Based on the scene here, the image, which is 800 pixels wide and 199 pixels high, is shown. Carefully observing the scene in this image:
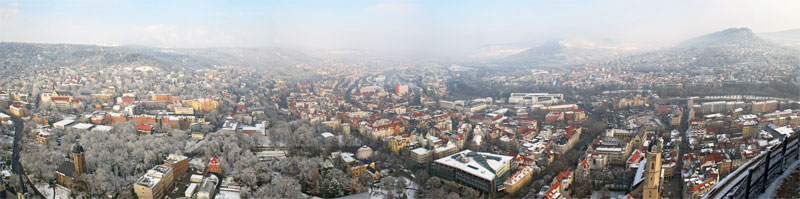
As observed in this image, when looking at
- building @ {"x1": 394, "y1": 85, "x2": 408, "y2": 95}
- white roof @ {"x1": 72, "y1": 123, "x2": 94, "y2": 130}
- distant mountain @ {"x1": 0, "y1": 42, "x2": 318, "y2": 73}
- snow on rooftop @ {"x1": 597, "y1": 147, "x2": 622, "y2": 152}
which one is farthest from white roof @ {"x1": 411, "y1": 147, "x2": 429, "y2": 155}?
distant mountain @ {"x1": 0, "y1": 42, "x2": 318, "y2": 73}

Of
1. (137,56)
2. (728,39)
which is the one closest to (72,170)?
(137,56)

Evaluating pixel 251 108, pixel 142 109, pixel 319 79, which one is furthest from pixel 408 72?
pixel 142 109

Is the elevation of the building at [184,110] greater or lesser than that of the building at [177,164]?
greater

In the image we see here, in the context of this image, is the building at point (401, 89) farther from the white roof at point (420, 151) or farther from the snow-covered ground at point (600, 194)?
the snow-covered ground at point (600, 194)

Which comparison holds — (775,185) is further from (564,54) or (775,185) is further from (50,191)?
(564,54)

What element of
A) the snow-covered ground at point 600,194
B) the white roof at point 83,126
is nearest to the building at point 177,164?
the white roof at point 83,126

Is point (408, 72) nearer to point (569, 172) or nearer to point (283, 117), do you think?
point (283, 117)

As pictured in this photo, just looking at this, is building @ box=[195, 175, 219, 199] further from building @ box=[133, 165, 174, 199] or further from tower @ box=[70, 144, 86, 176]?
tower @ box=[70, 144, 86, 176]
